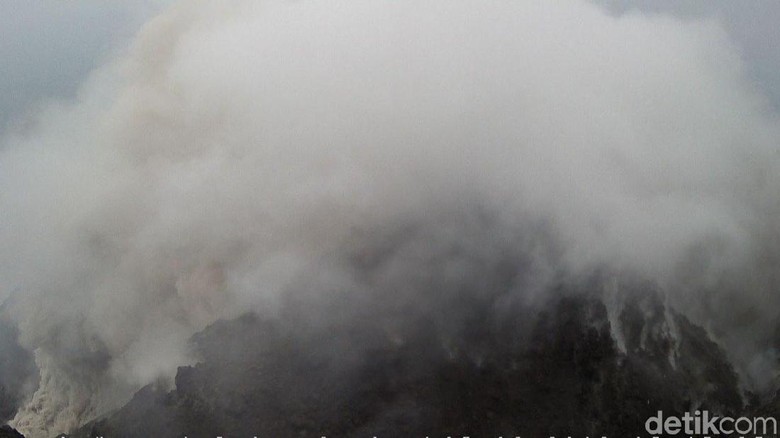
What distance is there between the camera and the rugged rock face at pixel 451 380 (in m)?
56.5

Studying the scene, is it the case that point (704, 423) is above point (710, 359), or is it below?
below

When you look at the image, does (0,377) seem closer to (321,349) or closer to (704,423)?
(321,349)

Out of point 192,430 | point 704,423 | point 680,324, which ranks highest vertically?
point 680,324

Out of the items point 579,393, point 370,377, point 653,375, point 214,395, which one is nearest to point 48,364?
point 214,395

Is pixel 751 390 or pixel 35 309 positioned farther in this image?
pixel 35 309

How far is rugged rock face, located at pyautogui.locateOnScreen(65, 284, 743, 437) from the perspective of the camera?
185 ft

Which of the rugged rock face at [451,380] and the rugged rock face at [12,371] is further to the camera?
the rugged rock face at [12,371]

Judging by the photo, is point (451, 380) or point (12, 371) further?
point (12, 371)

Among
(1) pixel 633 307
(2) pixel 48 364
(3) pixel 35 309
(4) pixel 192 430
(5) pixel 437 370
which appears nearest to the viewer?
(4) pixel 192 430

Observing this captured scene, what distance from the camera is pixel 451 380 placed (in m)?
60.0

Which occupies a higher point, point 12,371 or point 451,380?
point 12,371

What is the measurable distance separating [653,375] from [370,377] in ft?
82.7

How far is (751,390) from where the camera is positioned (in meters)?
63.1

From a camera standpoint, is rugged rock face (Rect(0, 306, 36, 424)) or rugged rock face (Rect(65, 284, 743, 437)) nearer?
rugged rock face (Rect(65, 284, 743, 437))
